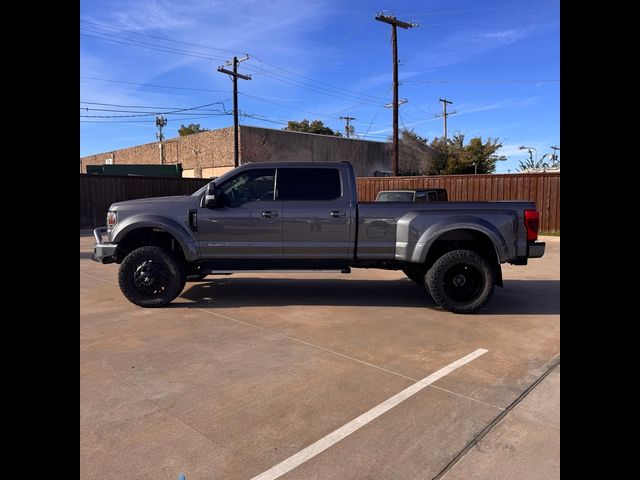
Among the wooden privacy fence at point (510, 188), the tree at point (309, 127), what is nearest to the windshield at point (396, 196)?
the wooden privacy fence at point (510, 188)

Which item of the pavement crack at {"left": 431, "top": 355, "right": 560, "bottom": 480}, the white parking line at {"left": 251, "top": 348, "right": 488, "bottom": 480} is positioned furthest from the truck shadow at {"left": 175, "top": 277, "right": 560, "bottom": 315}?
the white parking line at {"left": 251, "top": 348, "right": 488, "bottom": 480}

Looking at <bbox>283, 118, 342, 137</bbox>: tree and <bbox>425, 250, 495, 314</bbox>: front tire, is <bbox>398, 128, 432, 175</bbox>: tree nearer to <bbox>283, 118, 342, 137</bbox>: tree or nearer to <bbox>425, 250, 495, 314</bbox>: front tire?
<bbox>283, 118, 342, 137</bbox>: tree

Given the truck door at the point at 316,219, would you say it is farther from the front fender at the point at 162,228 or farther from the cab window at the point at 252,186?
the front fender at the point at 162,228

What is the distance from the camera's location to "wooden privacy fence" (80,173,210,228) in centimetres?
1928

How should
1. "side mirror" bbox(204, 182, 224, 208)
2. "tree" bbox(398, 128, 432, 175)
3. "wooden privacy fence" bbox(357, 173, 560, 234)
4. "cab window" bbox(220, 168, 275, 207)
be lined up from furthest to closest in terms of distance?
"tree" bbox(398, 128, 432, 175) < "wooden privacy fence" bbox(357, 173, 560, 234) < "cab window" bbox(220, 168, 275, 207) < "side mirror" bbox(204, 182, 224, 208)

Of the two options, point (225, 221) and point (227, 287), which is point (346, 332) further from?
point (227, 287)

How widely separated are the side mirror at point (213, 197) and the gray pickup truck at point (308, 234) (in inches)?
0.5

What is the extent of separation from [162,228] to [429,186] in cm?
1568

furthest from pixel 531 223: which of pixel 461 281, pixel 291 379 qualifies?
pixel 291 379

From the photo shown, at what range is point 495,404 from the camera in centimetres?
344

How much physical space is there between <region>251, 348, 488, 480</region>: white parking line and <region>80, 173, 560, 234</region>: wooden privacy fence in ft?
49.9
